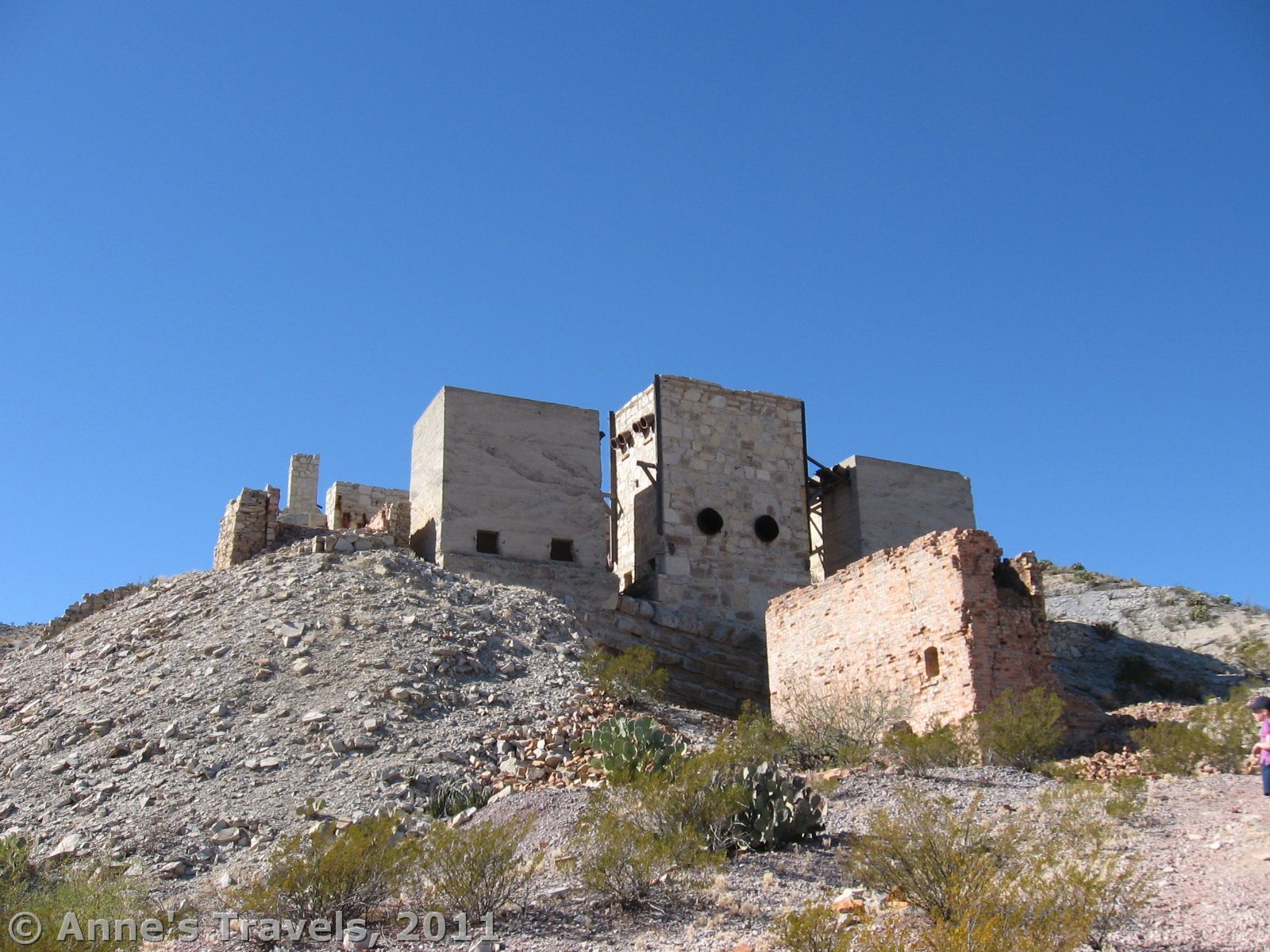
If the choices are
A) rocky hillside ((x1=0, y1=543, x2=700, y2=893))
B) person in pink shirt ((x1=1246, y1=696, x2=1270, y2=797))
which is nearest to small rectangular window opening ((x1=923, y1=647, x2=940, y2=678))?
rocky hillside ((x1=0, y1=543, x2=700, y2=893))

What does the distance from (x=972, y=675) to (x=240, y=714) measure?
8096 mm

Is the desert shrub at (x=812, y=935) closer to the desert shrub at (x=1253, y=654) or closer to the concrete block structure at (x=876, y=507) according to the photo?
the concrete block structure at (x=876, y=507)

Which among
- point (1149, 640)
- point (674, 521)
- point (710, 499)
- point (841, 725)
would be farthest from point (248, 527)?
point (1149, 640)

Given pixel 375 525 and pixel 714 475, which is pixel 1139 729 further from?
pixel 375 525

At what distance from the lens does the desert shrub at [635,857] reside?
7.64 meters

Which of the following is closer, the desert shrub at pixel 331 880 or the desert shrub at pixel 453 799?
the desert shrub at pixel 331 880

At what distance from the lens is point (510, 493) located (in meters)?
20.9

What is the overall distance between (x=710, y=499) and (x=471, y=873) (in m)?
15.6

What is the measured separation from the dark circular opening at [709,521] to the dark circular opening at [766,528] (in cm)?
81

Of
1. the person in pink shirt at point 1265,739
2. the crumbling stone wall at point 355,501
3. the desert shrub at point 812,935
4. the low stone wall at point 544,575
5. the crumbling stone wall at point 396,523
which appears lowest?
the desert shrub at point 812,935

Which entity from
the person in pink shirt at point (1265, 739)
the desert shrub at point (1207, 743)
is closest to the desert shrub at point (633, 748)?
the desert shrub at point (1207, 743)

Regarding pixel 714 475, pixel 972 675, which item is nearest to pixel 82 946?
pixel 972 675

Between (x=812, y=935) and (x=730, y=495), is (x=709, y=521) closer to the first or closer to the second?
(x=730, y=495)

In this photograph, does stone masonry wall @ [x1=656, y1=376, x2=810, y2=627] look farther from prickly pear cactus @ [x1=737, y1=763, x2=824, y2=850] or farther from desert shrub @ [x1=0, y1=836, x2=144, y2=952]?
desert shrub @ [x1=0, y1=836, x2=144, y2=952]
